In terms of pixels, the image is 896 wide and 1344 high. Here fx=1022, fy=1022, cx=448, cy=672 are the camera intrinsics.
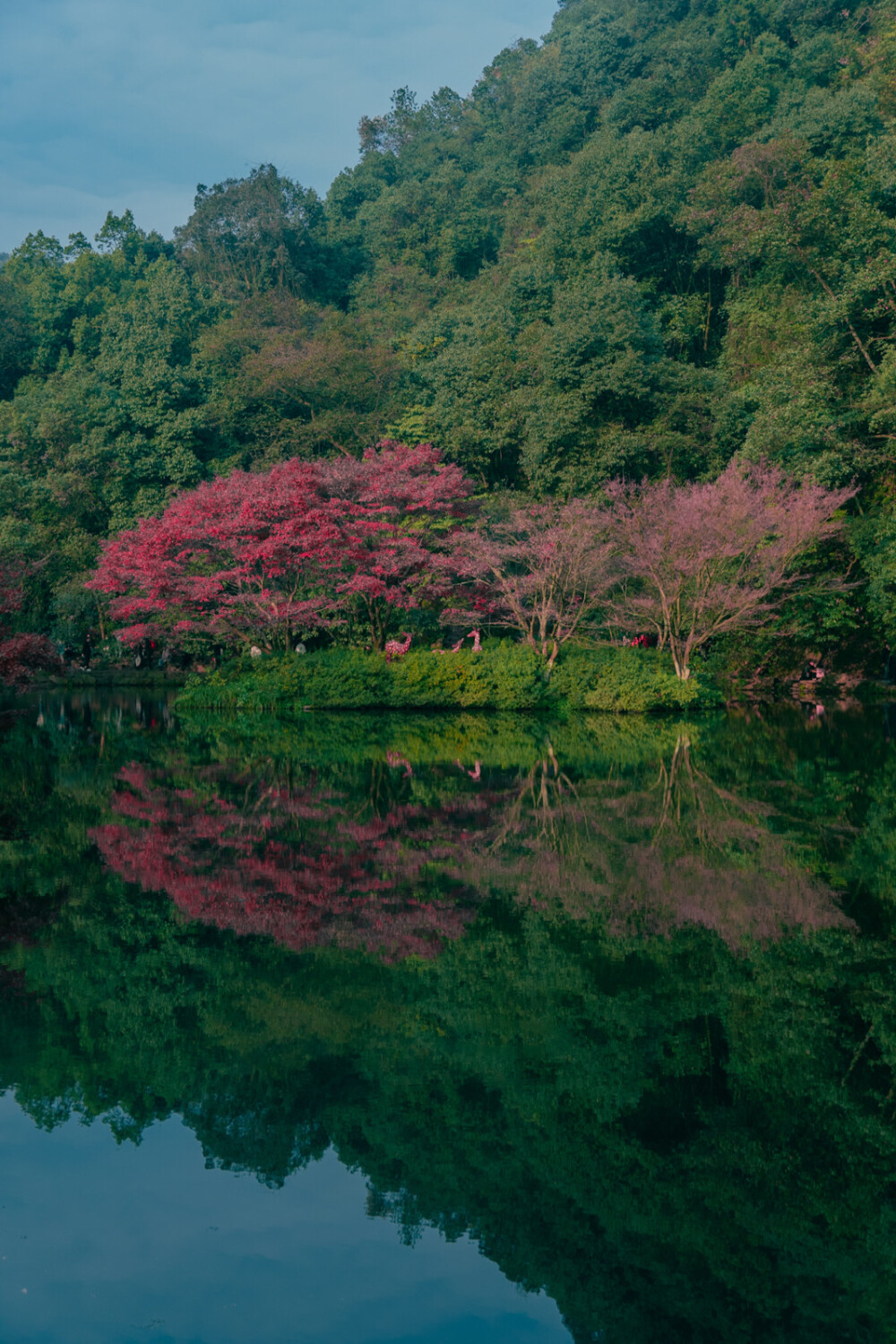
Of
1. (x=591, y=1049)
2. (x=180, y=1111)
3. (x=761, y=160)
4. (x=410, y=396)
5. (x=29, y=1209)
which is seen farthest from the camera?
(x=410, y=396)

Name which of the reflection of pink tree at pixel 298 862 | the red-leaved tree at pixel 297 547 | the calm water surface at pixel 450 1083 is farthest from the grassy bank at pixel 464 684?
the calm water surface at pixel 450 1083

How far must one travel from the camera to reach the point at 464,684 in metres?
21.5

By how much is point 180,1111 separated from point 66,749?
455 inches

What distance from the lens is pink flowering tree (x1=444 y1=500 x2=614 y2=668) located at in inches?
865

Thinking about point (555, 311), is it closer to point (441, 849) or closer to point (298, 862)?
point (441, 849)

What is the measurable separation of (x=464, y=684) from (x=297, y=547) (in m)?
4.79

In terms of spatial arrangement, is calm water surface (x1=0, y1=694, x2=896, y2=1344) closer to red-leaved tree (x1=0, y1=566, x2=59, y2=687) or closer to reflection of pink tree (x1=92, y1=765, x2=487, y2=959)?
reflection of pink tree (x1=92, y1=765, x2=487, y2=959)

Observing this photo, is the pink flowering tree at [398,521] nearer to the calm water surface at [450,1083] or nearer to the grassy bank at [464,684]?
the grassy bank at [464,684]

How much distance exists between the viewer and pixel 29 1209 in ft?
10.8

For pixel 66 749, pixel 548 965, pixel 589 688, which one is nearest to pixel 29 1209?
pixel 548 965

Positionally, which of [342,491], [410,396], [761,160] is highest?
[761,160]

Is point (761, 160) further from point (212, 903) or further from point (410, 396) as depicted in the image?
point (212, 903)

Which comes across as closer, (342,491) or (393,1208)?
(393,1208)

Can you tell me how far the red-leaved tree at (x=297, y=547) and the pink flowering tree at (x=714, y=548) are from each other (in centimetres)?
462
